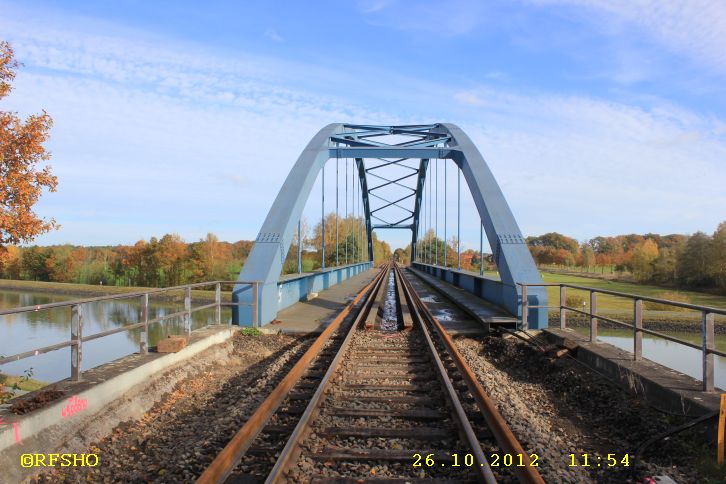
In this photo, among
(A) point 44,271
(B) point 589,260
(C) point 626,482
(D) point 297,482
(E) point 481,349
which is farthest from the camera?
(B) point 589,260

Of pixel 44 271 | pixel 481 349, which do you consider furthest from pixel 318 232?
pixel 481 349

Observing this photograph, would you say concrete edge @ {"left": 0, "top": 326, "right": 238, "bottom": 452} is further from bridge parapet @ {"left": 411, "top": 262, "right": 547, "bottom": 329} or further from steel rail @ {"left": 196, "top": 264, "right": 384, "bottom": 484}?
bridge parapet @ {"left": 411, "top": 262, "right": 547, "bottom": 329}

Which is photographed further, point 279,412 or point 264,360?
point 264,360

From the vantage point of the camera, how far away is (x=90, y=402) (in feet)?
14.8

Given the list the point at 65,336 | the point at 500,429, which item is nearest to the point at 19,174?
the point at 500,429

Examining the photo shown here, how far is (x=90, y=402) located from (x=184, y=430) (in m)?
0.88

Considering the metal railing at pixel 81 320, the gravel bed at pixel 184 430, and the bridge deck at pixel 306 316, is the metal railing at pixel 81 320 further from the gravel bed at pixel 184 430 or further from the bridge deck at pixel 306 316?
Answer: the gravel bed at pixel 184 430

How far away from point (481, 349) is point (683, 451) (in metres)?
4.96

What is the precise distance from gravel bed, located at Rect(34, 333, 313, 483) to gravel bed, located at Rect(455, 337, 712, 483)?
2489 millimetres

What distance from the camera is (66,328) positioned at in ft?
81.0

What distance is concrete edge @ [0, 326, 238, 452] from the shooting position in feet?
11.8

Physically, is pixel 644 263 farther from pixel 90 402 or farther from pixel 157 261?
pixel 90 402

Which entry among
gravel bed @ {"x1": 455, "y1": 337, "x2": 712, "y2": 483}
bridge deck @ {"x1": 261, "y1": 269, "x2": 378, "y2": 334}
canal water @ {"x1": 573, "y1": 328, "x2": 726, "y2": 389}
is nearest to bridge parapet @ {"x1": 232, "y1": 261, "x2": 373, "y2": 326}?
bridge deck @ {"x1": 261, "y1": 269, "x2": 378, "y2": 334}

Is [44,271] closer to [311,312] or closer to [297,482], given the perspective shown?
[311,312]
